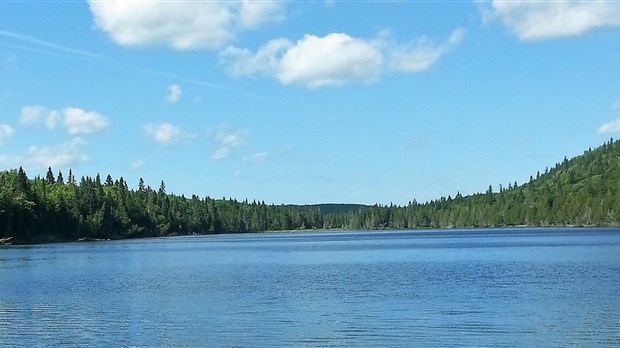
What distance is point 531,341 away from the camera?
32.9m

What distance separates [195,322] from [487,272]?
34.1 m

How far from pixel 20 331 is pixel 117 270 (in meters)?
43.0

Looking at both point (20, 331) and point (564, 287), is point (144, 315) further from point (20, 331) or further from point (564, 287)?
point (564, 287)

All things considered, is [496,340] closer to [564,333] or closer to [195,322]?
[564,333]

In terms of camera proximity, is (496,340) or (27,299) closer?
(496,340)

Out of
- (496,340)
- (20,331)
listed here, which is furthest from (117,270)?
(496,340)

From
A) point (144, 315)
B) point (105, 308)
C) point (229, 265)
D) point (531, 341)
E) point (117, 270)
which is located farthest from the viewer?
point (229, 265)

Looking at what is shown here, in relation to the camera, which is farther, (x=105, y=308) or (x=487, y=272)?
(x=487, y=272)

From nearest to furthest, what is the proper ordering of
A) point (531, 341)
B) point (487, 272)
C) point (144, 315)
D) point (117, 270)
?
point (531, 341) → point (144, 315) → point (487, 272) → point (117, 270)

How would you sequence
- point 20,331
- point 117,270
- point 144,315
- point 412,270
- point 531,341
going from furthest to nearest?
point 117,270
point 412,270
point 144,315
point 20,331
point 531,341

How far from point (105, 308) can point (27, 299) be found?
915cm

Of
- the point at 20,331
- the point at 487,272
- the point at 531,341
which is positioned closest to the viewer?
the point at 531,341

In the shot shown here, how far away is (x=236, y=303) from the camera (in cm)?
4741

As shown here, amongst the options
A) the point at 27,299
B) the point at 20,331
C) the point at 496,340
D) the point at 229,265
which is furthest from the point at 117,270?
the point at 496,340
